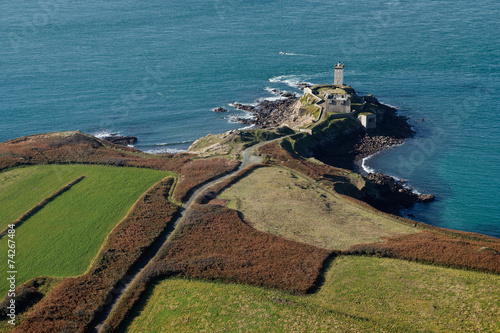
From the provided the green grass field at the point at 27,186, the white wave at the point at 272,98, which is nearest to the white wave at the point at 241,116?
the white wave at the point at 272,98

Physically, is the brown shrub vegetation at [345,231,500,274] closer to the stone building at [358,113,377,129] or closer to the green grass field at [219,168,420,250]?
the green grass field at [219,168,420,250]

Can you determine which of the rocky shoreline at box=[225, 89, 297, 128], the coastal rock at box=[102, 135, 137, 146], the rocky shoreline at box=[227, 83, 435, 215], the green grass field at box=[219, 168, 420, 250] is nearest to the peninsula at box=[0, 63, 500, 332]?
the green grass field at box=[219, 168, 420, 250]

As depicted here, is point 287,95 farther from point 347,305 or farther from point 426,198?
point 347,305

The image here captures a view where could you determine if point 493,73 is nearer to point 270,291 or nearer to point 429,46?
point 429,46

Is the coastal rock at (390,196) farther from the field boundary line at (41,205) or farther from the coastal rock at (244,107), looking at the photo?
the coastal rock at (244,107)

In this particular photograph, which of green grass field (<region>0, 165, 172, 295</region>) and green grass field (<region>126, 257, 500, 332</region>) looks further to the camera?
green grass field (<region>0, 165, 172, 295</region>)

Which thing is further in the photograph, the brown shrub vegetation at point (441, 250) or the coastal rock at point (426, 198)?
the coastal rock at point (426, 198)
